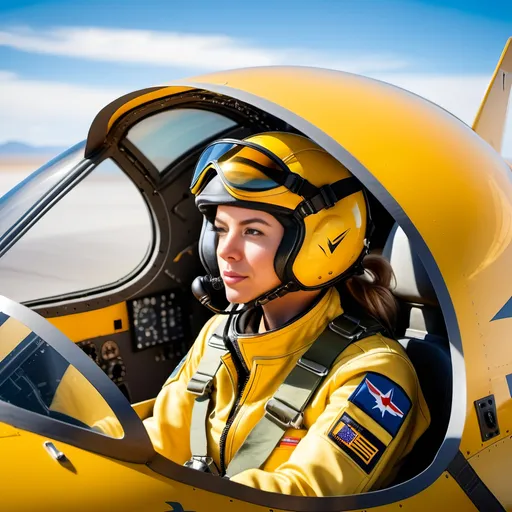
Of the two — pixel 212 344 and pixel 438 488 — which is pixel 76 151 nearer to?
pixel 212 344

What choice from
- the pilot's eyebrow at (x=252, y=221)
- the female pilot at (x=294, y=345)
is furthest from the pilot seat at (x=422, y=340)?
the pilot's eyebrow at (x=252, y=221)

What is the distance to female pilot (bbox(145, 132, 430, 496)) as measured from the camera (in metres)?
1.37

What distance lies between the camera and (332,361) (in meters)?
1.50

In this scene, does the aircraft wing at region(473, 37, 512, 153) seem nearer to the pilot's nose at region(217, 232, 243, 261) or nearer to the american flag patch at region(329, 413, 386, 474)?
the pilot's nose at region(217, 232, 243, 261)

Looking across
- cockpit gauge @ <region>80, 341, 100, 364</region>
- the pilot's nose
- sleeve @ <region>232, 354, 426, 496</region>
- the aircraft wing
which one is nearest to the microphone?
the pilot's nose

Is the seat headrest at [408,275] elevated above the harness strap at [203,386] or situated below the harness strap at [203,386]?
above

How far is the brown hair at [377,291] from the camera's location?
1683 millimetres

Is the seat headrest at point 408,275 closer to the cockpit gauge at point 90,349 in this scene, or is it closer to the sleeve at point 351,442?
the sleeve at point 351,442

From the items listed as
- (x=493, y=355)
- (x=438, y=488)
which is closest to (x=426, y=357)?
(x=493, y=355)

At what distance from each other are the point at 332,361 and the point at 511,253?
47 centimetres

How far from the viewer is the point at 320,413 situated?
147 cm

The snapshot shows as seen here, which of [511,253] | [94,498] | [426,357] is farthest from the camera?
[426,357]

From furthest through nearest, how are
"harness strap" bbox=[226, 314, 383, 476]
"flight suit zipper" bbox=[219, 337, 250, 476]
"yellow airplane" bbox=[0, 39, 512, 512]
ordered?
"flight suit zipper" bbox=[219, 337, 250, 476], "harness strap" bbox=[226, 314, 383, 476], "yellow airplane" bbox=[0, 39, 512, 512]

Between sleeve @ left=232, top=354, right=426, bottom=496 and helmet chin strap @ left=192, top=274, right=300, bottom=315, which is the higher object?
helmet chin strap @ left=192, top=274, right=300, bottom=315
